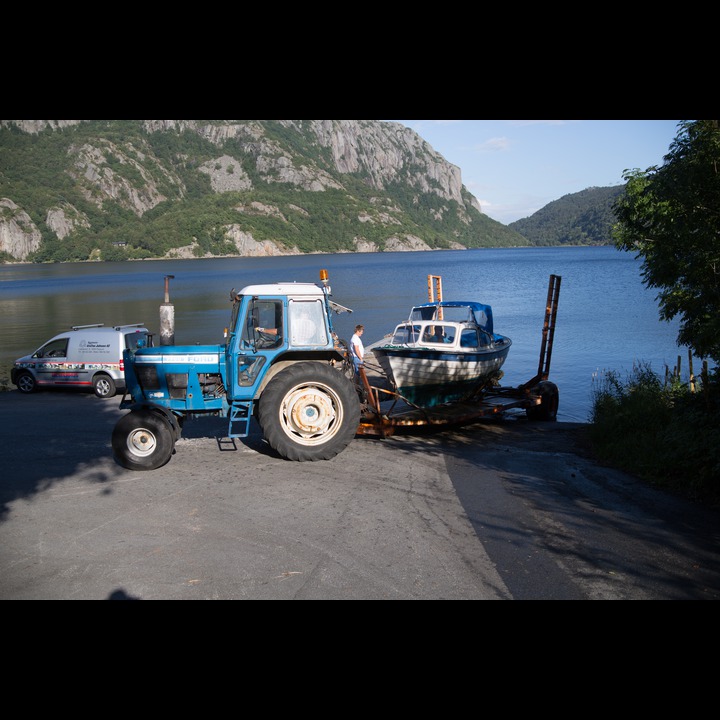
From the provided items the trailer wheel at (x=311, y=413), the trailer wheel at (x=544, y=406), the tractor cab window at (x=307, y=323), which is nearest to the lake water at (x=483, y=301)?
the trailer wheel at (x=544, y=406)

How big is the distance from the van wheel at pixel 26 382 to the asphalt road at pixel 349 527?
7.90 meters

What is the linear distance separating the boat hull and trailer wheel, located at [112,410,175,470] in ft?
16.8

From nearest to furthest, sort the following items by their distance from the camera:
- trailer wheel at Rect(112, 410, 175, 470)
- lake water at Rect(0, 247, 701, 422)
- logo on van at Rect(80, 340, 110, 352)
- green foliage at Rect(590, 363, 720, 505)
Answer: green foliage at Rect(590, 363, 720, 505) → trailer wheel at Rect(112, 410, 175, 470) → logo on van at Rect(80, 340, 110, 352) → lake water at Rect(0, 247, 701, 422)

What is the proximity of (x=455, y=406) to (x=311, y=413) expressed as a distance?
4.57m

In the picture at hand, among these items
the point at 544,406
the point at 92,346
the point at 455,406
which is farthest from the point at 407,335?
the point at 92,346

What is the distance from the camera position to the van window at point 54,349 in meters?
18.5

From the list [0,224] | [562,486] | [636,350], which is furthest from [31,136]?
[562,486]

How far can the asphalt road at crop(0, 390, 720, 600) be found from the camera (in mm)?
6109

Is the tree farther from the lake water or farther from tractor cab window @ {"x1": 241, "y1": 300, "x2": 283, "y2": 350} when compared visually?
the lake water

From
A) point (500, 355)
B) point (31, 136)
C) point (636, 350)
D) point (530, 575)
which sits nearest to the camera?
point (530, 575)

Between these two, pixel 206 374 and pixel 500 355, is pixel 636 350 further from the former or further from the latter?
pixel 206 374

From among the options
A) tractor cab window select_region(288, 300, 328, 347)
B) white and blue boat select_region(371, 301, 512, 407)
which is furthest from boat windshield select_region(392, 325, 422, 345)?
tractor cab window select_region(288, 300, 328, 347)

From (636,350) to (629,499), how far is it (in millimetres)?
24487

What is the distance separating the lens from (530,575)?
6219mm
